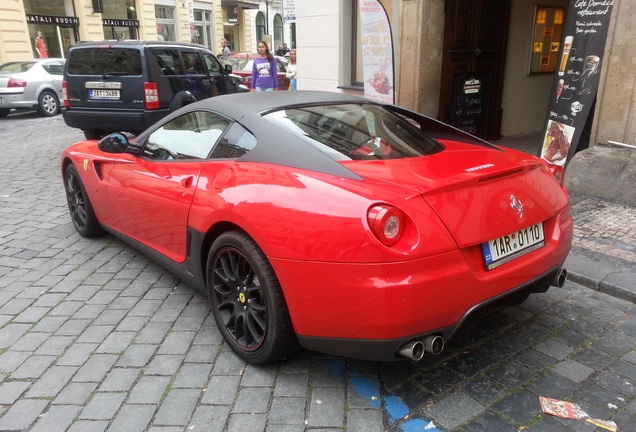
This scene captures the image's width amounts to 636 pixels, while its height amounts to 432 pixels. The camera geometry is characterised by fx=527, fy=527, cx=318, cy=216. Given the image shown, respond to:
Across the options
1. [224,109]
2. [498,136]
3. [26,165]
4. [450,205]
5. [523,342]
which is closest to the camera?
[450,205]

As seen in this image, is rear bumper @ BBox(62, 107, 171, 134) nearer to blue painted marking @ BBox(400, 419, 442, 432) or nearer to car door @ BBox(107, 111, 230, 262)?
car door @ BBox(107, 111, 230, 262)

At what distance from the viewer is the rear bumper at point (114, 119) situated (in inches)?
336

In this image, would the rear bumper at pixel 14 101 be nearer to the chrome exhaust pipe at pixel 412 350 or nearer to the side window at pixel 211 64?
the side window at pixel 211 64

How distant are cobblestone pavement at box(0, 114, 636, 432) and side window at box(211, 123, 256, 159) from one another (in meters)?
1.10

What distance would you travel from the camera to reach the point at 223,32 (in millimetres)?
36312

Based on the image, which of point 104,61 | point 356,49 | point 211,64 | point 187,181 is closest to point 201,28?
point 211,64

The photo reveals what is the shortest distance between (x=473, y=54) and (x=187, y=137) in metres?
6.14

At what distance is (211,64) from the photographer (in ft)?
34.6

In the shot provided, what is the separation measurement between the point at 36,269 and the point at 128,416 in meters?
2.32

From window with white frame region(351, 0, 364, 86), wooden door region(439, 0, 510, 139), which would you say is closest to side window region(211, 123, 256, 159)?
wooden door region(439, 0, 510, 139)

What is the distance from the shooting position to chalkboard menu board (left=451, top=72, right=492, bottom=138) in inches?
329

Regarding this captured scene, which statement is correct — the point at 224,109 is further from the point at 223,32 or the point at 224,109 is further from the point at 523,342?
the point at 223,32

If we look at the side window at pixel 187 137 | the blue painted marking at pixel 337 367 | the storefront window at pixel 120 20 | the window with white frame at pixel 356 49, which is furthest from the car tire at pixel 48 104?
the blue painted marking at pixel 337 367

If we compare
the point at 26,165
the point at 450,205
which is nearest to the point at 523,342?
the point at 450,205
